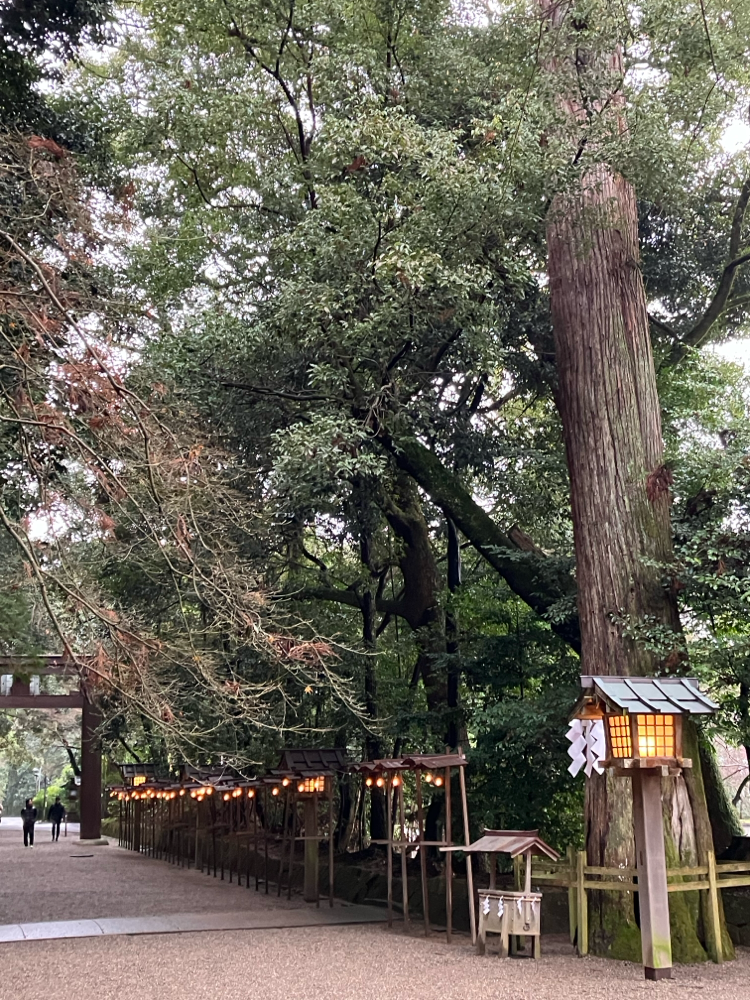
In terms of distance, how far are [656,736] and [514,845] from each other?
1.62m

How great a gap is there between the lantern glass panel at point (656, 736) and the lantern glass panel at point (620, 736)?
8 centimetres

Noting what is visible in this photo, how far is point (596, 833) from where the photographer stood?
7.91m

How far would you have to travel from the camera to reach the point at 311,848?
1177 centimetres

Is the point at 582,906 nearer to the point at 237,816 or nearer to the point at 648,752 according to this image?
the point at 648,752

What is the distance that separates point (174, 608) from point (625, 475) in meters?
5.88

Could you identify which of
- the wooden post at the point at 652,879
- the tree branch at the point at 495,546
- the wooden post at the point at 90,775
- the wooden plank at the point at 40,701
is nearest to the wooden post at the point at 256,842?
the wooden post at the point at 90,775

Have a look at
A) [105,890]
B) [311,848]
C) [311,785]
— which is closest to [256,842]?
[105,890]

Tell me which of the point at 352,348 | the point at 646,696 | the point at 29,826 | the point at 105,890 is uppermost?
the point at 352,348

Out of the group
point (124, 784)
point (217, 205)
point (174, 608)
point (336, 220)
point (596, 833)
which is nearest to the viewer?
point (596, 833)

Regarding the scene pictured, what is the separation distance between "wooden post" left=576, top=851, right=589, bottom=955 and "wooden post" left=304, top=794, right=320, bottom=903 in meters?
4.68

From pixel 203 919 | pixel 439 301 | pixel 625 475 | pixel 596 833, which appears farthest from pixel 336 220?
pixel 203 919

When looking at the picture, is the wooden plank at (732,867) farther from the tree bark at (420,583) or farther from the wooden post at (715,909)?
the tree bark at (420,583)

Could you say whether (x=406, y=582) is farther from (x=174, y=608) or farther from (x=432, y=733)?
(x=174, y=608)

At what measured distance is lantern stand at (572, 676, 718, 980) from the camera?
21.7ft
